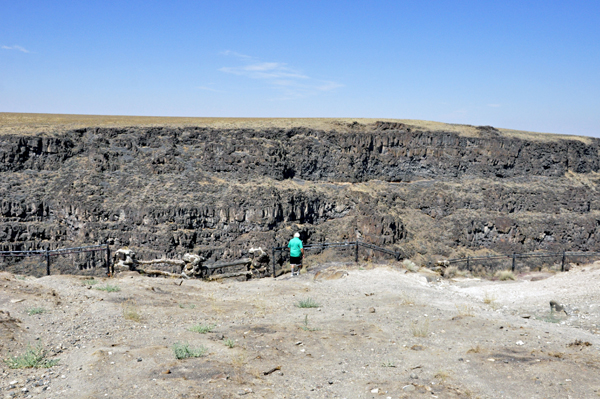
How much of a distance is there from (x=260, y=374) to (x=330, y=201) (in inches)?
1451

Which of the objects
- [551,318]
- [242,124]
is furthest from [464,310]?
[242,124]

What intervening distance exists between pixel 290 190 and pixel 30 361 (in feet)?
118

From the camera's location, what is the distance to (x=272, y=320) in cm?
962

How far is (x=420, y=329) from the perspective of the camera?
8.68 metres

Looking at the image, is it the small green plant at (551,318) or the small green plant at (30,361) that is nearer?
the small green plant at (30,361)

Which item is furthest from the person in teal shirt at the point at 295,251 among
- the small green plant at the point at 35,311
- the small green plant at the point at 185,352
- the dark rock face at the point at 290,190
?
the dark rock face at the point at 290,190

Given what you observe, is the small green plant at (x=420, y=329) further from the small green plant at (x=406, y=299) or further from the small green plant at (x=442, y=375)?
the small green plant at (x=442, y=375)

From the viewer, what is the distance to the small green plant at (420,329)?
8.41 meters

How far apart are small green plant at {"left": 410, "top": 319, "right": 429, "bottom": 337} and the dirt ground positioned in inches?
1.0

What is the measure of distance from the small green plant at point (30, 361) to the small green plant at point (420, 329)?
20.5ft

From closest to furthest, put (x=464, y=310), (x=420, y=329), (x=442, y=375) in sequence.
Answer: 1. (x=442, y=375)
2. (x=420, y=329)
3. (x=464, y=310)

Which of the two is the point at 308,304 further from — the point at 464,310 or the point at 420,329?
the point at 464,310

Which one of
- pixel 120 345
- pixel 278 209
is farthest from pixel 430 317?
pixel 278 209

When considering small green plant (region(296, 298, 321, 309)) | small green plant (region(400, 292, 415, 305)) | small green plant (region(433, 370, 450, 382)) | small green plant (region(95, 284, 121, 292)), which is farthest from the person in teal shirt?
small green plant (region(433, 370, 450, 382))
